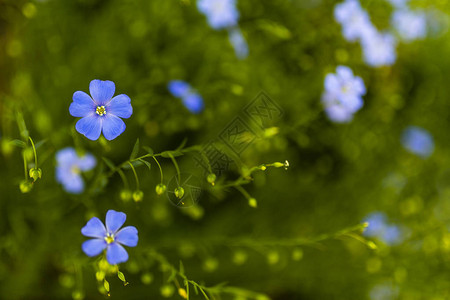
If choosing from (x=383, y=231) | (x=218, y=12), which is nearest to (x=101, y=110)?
(x=218, y=12)

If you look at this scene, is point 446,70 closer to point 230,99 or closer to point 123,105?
point 230,99

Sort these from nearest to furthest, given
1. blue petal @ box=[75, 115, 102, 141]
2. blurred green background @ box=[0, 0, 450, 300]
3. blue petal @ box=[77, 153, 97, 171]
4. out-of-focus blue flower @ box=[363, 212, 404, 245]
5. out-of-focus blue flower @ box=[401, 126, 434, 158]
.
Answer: blue petal @ box=[75, 115, 102, 141] → blue petal @ box=[77, 153, 97, 171] → blurred green background @ box=[0, 0, 450, 300] → out-of-focus blue flower @ box=[363, 212, 404, 245] → out-of-focus blue flower @ box=[401, 126, 434, 158]

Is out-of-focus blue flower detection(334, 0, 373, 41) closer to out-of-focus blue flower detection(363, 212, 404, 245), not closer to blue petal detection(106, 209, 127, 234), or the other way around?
out-of-focus blue flower detection(363, 212, 404, 245)

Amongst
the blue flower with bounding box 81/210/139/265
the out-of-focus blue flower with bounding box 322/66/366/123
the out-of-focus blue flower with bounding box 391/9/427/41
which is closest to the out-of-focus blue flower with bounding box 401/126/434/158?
the out-of-focus blue flower with bounding box 391/9/427/41

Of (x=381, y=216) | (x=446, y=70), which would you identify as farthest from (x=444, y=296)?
(x=446, y=70)

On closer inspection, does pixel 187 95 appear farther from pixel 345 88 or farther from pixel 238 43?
pixel 345 88

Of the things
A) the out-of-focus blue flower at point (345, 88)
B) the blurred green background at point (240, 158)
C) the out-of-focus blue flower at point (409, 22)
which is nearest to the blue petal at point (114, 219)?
the blurred green background at point (240, 158)
